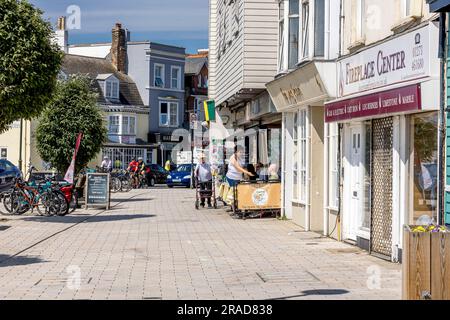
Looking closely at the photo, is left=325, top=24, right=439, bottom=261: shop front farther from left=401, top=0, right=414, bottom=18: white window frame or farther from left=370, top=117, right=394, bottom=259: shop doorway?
left=401, top=0, right=414, bottom=18: white window frame

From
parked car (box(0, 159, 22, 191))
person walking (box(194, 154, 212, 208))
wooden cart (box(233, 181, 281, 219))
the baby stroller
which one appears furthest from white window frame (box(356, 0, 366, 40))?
parked car (box(0, 159, 22, 191))

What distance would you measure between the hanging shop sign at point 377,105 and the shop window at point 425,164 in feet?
1.43

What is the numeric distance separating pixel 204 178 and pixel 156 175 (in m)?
28.0

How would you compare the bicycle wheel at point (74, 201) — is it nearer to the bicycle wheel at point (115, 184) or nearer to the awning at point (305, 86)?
the awning at point (305, 86)

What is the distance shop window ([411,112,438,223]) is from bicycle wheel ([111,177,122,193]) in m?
28.6

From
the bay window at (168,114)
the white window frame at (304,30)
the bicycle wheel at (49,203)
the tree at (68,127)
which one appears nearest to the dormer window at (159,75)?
the bay window at (168,114)

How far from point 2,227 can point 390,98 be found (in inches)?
426

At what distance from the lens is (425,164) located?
12.8 metres

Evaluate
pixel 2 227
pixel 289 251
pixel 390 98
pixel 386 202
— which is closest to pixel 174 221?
pixel 2 227

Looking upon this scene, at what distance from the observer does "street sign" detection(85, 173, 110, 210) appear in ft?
89.6

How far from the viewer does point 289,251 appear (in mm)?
15344

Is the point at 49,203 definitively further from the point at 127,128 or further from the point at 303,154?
the point at 127,128
